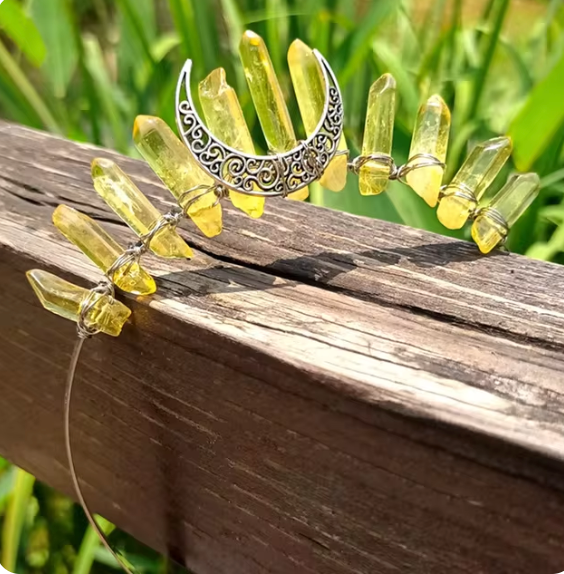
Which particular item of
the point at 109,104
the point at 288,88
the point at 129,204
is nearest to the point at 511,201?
the point at 129,204

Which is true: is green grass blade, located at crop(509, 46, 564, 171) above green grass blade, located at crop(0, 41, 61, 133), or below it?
below

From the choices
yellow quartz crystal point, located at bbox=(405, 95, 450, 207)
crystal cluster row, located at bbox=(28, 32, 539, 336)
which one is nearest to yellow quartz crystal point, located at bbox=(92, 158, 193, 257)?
crystal cluster row, located at bbox=(28, 32, 539, 336)

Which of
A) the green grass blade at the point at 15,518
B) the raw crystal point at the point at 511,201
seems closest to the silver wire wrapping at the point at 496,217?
the raw crystal point at the point at 511,201

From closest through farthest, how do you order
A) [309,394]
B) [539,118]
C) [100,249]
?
1. [309,394]
2. [100,249]
3. [539,118]

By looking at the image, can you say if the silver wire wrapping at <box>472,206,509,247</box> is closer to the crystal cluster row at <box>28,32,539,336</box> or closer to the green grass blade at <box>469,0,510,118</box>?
the crystal cluster row at <box>28,32,539,336</box>

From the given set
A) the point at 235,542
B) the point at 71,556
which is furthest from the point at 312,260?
the point at 71,556

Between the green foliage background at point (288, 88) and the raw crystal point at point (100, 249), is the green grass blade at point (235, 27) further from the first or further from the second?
the raw crystal point at point (100, 249)

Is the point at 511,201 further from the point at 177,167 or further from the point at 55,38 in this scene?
the point at 55,38

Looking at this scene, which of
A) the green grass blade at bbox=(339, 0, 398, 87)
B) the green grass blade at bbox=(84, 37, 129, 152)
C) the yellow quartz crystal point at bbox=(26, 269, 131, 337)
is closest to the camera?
the yellow quartz crystal point at bbox=(26, 269, 131, 337)
